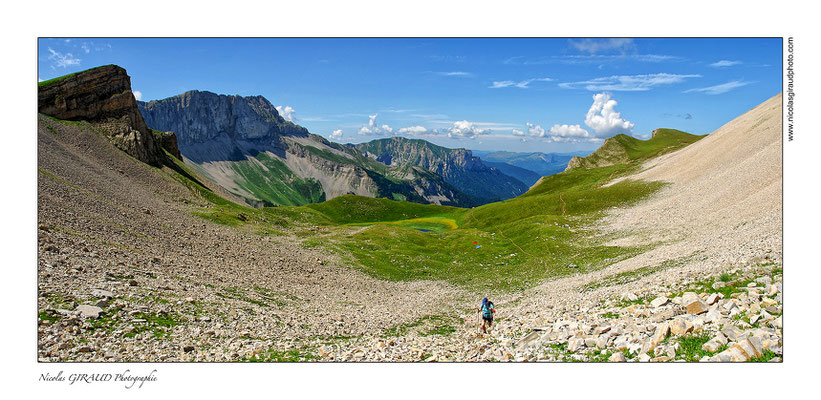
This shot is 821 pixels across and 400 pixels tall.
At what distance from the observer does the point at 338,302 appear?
32406 mm

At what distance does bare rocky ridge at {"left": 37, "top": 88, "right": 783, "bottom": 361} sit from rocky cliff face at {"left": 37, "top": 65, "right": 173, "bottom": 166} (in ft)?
231

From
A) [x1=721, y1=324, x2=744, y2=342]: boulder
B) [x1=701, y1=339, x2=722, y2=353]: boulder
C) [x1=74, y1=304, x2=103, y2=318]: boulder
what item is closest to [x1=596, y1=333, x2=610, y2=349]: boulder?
[x1=701, y1=339, x2=722, y2=353]: boulder

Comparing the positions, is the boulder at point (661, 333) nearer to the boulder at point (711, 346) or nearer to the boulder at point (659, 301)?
the boulder at point (711, 346)

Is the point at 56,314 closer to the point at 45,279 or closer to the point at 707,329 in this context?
the point at 45,279

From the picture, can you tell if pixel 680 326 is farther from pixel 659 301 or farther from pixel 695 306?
pixel 659 301

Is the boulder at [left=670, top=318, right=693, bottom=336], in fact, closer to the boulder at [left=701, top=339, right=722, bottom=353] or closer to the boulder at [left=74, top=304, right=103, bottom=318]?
the boulder at [left=701, top=339, right=722, bottom=353]

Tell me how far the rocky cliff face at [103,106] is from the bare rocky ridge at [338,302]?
70.5 m

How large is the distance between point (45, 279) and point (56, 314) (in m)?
5.23

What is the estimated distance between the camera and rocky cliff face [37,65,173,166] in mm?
105062

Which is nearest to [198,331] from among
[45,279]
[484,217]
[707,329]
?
[45,279]

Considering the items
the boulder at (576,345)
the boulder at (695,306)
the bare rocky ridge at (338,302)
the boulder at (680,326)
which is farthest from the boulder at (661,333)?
the boulder at (576,345)

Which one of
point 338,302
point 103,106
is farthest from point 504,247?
point 103,106

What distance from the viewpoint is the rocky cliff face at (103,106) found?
345 feet

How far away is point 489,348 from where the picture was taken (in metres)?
18.6
